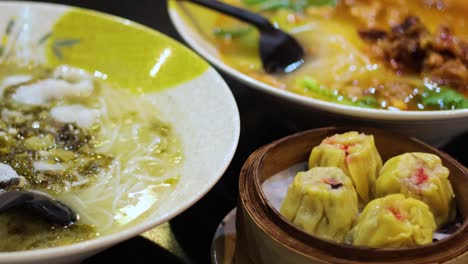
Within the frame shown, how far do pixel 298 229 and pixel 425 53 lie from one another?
3.96ft

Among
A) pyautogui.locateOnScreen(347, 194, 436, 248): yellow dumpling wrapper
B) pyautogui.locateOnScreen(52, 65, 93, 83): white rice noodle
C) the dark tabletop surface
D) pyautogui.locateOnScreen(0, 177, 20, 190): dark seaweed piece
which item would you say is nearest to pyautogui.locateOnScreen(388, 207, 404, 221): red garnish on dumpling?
pyautogui.locateOnScreen(347, 194, 436, 248): yellow dumpling wrapper

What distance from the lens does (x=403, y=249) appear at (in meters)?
1.08

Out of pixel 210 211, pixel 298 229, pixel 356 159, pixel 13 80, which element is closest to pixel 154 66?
pixel 13 80

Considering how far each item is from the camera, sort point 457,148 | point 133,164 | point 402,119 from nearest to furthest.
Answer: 1. point 133,164
2. point 402,119
3. point 457,148

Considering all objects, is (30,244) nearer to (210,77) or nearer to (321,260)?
(321,260)

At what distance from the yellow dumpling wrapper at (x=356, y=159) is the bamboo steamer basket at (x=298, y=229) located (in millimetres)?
74

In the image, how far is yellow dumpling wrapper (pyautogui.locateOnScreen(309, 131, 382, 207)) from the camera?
4.32 ft

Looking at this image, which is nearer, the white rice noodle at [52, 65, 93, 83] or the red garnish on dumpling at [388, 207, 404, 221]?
the red garnish on dumpling at [388, 207, 404, 221]

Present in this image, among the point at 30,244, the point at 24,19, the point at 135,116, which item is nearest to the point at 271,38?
the point at 135,116

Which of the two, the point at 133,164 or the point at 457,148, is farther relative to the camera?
the point at 457,148

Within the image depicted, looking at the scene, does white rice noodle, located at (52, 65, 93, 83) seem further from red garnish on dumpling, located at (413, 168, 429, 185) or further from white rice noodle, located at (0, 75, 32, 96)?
red garnish on dumpling, located at (413, 168, 429, 185)

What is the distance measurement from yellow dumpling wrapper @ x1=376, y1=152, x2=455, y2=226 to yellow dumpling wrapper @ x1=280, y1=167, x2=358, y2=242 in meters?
0.11

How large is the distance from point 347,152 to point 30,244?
73 cm

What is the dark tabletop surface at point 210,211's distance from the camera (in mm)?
1422
